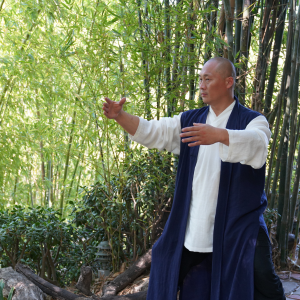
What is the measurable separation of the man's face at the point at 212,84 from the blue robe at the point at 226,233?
104 millimetres

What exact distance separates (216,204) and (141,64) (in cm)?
Result: 157

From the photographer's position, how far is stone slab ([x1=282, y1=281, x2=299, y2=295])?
109 inches

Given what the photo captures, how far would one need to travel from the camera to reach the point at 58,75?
10.8 feet

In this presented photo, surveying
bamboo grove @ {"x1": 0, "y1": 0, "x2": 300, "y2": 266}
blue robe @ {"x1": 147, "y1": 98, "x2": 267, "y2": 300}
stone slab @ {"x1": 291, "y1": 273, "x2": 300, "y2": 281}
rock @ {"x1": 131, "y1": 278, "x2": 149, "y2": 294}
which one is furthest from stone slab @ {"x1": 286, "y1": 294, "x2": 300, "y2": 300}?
blue robe @ {"x1": 147, "y1": 98, "x2": 267, "y2": 300}

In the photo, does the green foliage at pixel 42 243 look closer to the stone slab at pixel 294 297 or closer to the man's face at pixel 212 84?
the stone slab at pixel 294 297

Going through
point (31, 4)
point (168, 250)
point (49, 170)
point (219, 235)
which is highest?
point (31, 4)

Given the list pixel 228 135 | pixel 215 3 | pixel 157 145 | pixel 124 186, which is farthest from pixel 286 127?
pixel 228 135

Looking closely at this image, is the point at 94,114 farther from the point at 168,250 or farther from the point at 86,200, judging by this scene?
the point at 168,250

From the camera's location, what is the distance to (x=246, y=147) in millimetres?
1347

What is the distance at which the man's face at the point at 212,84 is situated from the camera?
1.63m

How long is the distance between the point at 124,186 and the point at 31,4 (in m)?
1.59

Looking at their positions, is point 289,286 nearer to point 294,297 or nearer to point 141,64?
point 294,297

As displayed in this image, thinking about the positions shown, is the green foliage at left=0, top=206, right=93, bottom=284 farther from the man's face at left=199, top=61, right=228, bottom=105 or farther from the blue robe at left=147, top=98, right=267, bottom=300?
the man's face at left=199, top=61, right=228, bottom=105

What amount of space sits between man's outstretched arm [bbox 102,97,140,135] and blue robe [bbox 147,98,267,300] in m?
0.25
